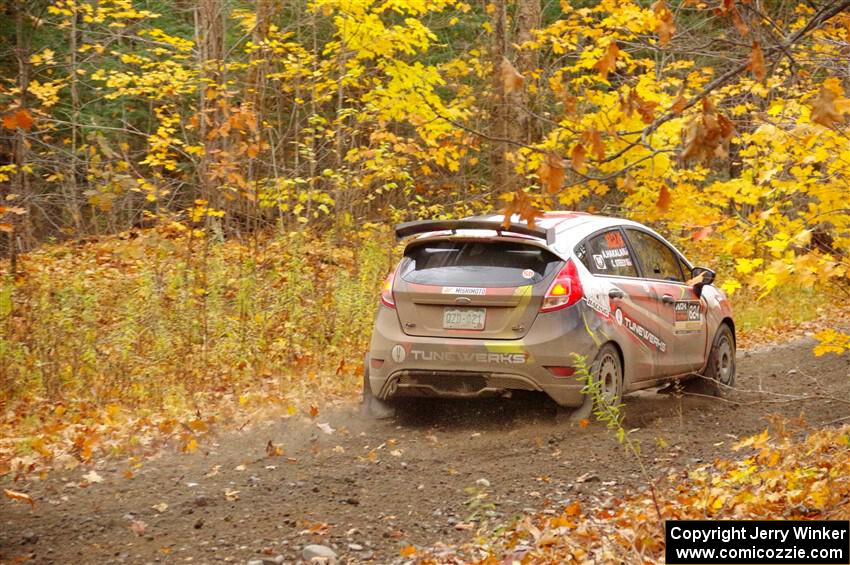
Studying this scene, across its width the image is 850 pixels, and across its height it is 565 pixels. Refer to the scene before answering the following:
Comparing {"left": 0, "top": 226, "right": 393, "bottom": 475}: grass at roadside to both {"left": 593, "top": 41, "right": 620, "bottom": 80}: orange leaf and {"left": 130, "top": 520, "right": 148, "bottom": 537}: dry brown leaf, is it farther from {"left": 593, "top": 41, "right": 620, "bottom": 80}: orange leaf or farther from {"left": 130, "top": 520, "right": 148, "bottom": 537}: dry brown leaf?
{"left": 593, "top": 41, "right": 620, "bottom": 80}: orange leaf

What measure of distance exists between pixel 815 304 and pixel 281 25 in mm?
12065

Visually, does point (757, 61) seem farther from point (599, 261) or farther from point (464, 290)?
point (599, 261)

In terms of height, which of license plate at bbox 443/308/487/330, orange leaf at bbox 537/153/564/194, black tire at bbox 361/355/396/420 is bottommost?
black tire at bbox 361/355/396/420

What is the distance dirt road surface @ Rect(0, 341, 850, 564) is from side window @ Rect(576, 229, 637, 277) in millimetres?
1286

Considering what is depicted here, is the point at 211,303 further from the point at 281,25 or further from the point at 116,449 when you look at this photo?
the point at 281,25

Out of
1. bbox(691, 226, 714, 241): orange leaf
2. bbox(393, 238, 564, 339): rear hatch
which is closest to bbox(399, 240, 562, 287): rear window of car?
bbox(393, 238, 564, 339): rear hatch

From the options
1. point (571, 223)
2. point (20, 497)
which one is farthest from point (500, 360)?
point (20, 497)

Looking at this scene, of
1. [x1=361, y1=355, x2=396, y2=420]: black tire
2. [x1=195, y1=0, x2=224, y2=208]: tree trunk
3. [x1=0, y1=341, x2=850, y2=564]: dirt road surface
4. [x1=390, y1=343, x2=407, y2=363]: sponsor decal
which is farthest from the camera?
[x1=195, y1=0, x2=224, y2=208]: tree trunk

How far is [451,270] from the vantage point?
28.3 ft

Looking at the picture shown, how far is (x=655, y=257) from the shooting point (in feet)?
33.0

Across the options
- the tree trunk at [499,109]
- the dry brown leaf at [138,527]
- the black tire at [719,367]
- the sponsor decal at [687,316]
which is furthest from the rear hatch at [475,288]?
the tree trunk at [499,109]

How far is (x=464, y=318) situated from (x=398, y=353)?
0.63 m

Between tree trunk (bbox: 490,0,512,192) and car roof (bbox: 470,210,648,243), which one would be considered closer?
car roof (bbox: 470,210,648,243)

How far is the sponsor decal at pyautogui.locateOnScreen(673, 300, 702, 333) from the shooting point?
Answer: 9812 millimetres
